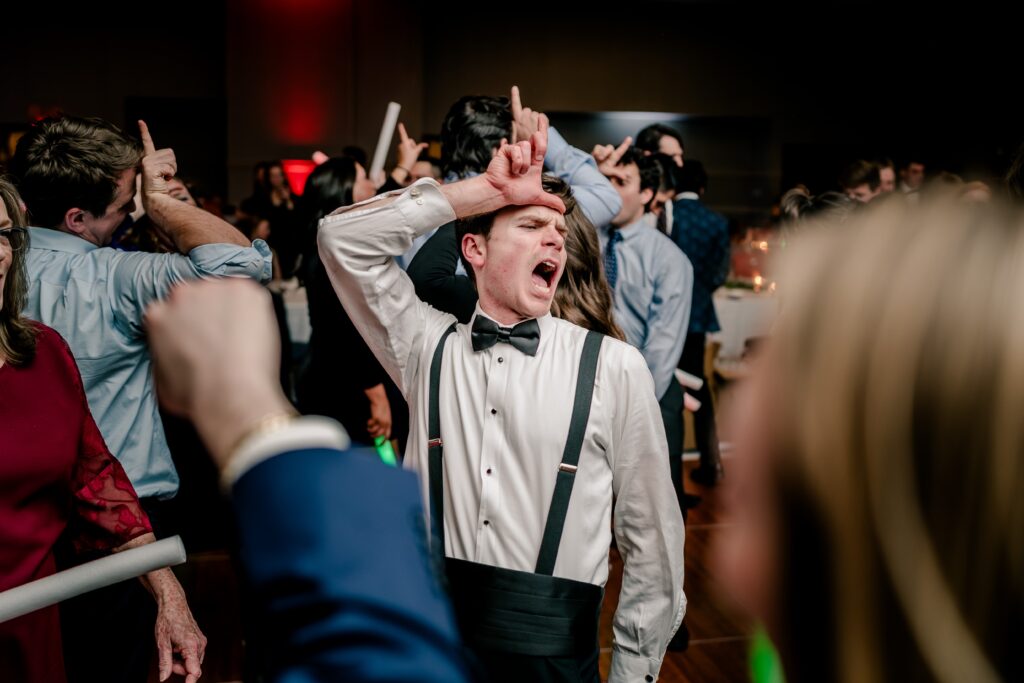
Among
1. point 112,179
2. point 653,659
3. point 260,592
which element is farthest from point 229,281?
point 112,179

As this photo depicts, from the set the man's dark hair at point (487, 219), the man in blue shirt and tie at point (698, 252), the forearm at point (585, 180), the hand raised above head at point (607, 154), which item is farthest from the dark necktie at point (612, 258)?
the man's dark hair at point (487, 219)

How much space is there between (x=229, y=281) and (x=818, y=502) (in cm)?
42

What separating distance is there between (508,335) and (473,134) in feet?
3.47

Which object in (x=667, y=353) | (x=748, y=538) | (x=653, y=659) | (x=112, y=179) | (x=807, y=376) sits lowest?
(x=653, y=659)

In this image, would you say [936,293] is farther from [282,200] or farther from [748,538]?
[282,200]

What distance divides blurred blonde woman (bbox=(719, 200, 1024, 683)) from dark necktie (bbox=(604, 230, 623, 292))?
274 centimetres

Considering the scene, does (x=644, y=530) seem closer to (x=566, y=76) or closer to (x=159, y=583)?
(x=159, y=583)

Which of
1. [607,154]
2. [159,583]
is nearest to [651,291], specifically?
[607,154]

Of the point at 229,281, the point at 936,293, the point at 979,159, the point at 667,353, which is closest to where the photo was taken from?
the point at 936,293

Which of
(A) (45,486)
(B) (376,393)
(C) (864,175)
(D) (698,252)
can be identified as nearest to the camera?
(A) (45,486)

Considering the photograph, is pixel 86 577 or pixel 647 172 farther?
pixel 647 172

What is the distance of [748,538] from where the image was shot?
0.55 metres

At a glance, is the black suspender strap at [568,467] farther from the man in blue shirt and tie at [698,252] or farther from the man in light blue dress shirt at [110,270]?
the man in blue shirt and tie at [698,252]

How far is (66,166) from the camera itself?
1.84 metres
